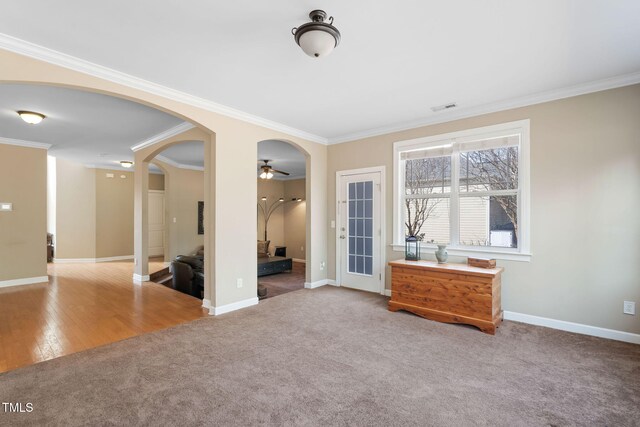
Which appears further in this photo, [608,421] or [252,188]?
[252,188]

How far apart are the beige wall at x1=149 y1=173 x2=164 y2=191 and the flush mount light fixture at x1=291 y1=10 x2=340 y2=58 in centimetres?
893

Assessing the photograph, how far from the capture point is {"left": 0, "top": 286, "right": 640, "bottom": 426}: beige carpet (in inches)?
78.7

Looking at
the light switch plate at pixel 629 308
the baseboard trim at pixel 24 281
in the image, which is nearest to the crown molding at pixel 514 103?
the light switch plate at pixel 629 308

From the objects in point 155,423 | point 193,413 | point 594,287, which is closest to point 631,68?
point 594,287

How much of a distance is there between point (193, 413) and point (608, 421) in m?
2.78

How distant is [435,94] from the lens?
3641 millimetres

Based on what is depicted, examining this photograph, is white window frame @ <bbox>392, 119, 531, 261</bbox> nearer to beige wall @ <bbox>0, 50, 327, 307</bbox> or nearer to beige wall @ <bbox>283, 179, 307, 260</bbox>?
beige wall @ <bbox>0, 50, 327, 307</bbox>

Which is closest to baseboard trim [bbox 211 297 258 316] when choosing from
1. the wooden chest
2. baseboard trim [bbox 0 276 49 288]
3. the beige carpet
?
the beige carpet

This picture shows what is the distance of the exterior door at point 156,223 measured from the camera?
9.55 m

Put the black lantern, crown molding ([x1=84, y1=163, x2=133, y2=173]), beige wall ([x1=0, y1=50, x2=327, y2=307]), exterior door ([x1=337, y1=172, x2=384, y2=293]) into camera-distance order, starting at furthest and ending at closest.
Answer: crown molding ([x1=84, y1=163, x2=133, y2=173]), exterior door ([x1=337, y1=172, x2=384, y2=293]), the black lantern, beige wall ([x1=0, y1=50, x2=327, y2=307])

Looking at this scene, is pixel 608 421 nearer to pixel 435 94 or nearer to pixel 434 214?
pixel 434 214

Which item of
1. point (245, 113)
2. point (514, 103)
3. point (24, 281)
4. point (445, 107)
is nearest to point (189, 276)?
point (245, 113)

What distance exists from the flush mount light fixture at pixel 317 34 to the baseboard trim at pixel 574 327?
3819 mm

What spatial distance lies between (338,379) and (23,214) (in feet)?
22.7
